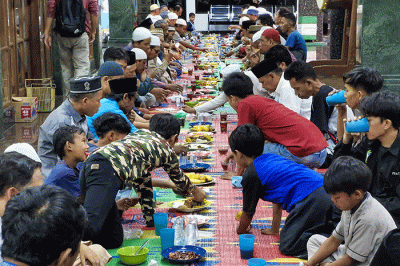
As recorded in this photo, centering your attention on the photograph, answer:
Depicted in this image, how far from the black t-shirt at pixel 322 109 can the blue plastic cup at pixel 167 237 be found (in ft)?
7.18

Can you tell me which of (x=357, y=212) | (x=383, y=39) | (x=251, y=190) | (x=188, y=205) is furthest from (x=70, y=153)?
(x=383, y=39)

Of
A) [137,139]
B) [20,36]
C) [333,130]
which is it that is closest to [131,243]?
[137,139]

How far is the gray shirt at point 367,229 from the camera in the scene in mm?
2498

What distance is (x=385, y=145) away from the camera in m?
3.02

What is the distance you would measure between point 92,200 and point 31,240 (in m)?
1.52

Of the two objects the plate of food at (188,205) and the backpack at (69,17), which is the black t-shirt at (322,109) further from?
the backpack at (69,17)

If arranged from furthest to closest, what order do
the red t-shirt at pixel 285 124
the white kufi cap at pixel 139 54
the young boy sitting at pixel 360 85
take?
the white kufi cap at pixel 139 54, the red t-shirt at pixel 285 124, the young boy sitting at pixel 360 85

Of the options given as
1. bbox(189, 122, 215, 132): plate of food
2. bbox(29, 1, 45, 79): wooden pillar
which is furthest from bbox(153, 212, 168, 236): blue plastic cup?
bbox(29, 1, 45, 79): wooden pillar

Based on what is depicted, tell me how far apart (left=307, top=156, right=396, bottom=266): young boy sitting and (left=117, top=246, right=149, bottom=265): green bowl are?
94cm

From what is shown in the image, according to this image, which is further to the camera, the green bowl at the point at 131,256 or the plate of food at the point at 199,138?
the plate of food at the point at 199,138

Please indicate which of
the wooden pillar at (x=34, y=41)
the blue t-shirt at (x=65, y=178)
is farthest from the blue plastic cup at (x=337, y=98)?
the wooden pillar at (x=34, y=41)

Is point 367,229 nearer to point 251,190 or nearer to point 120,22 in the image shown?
point 251,190

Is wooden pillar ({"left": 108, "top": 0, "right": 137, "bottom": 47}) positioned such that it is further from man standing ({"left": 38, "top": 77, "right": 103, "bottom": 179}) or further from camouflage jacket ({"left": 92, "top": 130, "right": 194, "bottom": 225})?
camouflage jacket ({"left": 92, "top": 130, "right": 194, "bottom": 225})

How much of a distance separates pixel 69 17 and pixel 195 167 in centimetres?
422
